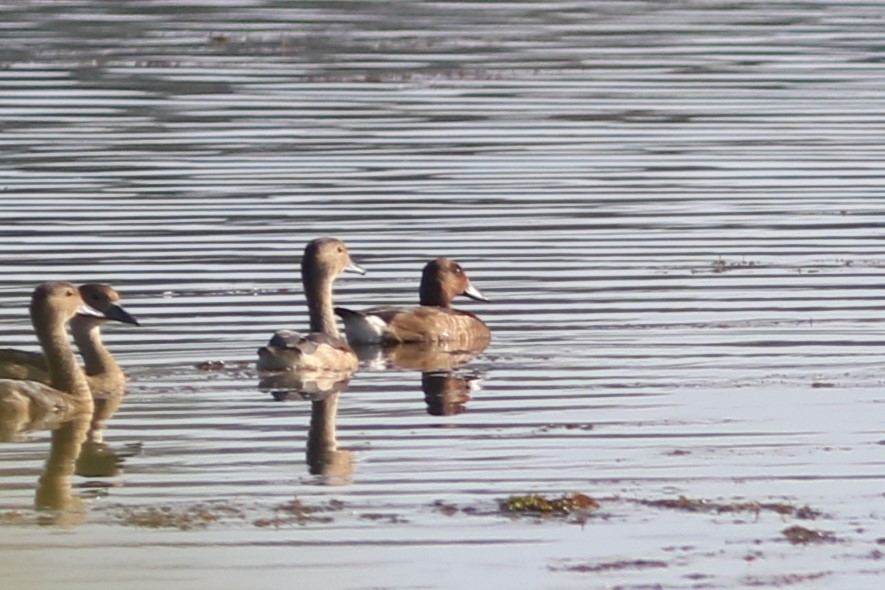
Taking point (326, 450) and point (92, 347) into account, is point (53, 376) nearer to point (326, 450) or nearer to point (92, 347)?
point (92, 347)

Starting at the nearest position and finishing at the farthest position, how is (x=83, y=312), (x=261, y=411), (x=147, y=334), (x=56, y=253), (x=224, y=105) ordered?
(x=261, y=411) → (x=83, y=312) → (x=147, y=334) → (x=56, y=253) → (x=224, y=105)

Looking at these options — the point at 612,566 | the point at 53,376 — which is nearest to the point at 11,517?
the point at 612,566

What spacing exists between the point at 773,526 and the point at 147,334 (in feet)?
20.5

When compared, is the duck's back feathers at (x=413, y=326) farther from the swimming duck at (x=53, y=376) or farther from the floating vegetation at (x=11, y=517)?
the floating vegetation at (x=11, y=517)

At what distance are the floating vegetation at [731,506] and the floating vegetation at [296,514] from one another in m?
1.43

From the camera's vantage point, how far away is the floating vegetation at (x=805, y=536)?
31.8 ft

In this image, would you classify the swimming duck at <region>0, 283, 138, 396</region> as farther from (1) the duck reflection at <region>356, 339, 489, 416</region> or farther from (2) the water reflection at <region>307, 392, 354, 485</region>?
(1) the duck reflection at <region>356, 339, 489, 416</region>

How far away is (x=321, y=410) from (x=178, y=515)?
3.04m

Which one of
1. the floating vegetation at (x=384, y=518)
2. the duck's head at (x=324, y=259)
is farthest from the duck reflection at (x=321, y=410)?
the duck's head at (x=324, y=259)

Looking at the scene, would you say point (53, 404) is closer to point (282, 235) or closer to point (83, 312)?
point (83, 312)

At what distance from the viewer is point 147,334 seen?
15.1 metres

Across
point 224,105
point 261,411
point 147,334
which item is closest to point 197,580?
point 261,411

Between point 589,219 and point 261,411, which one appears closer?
point 261,411

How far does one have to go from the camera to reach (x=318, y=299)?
15.5 meters
